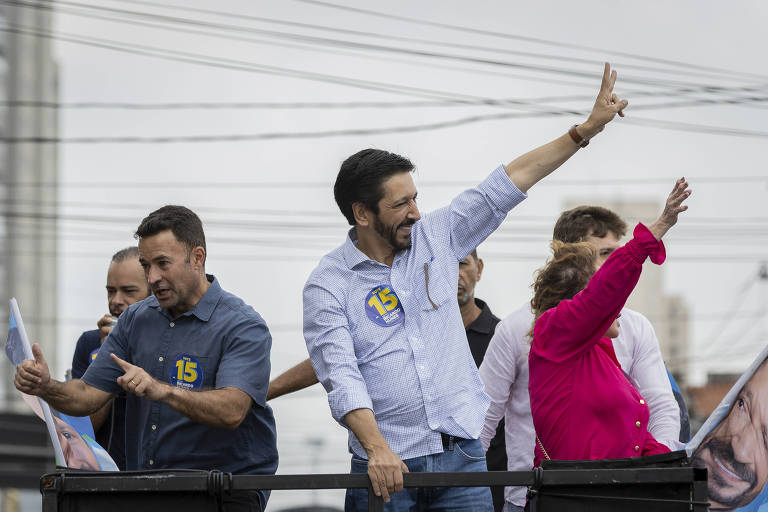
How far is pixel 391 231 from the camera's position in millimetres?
3852

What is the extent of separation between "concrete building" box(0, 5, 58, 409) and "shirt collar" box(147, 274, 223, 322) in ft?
208

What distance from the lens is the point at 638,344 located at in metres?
4.43

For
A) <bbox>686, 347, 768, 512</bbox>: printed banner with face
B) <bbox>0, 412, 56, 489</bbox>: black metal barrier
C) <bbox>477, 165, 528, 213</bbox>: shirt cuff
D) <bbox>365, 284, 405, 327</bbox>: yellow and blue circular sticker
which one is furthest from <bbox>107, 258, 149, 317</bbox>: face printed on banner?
<bbox>0, 412, 56, 489</bbox>: black metal barrier

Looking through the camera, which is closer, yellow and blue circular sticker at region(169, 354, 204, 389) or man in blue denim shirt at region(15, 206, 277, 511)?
man in blue denim shirt at region(15, 206, 277, 511)

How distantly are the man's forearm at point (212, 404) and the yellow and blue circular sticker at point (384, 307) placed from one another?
550 mm

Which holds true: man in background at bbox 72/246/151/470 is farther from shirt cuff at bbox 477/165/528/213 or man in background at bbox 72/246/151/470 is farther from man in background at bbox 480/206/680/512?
shirt cuff at bbox 477/165/528/213

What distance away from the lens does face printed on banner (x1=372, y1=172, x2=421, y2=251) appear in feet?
12.6

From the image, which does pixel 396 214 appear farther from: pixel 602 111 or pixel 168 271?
pixel 168 271

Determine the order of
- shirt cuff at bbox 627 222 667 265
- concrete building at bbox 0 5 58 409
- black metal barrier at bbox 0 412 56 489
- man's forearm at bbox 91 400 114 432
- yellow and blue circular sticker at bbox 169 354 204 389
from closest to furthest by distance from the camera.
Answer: shirt cuff at bbox 627 222 667 265 < yellow and blue circular sticker at bbox 169 354 204 389 < man's forearm at bbox 91 400 114 432 < black metal barrier at bbox 0 412 56 489 < concrete building at bbox 0 5 58 409

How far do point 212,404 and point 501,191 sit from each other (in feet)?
3.99

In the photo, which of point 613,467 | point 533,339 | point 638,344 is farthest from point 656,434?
point 613,467

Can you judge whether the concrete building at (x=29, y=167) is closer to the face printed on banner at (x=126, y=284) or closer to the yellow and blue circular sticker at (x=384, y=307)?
the face printed on banner at (x=126, y=284)

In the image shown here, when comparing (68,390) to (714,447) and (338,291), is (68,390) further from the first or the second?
(714,447)

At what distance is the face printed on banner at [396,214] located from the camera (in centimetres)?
385
